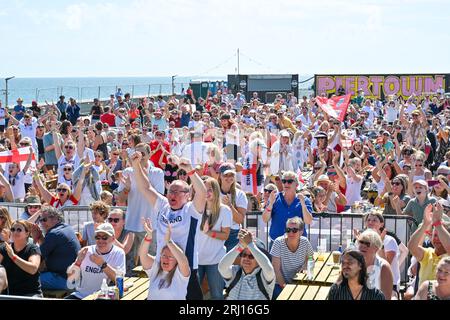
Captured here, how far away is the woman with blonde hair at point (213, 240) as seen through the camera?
7.75 meters

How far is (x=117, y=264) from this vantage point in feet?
25.0

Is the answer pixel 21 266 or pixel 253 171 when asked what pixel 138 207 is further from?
pixel 253 171

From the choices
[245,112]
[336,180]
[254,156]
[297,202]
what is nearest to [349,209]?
[336,180]

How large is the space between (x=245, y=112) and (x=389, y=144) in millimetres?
5706

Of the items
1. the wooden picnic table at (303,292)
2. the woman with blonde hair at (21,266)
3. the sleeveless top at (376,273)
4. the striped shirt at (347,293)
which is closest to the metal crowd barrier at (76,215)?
the woman with blonde hair at (21,266)

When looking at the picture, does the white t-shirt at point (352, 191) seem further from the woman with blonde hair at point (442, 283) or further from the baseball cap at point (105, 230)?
the woman with blonde hair at point (442, 283)

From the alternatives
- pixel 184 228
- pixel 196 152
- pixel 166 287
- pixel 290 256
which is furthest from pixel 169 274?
pixel 196 152

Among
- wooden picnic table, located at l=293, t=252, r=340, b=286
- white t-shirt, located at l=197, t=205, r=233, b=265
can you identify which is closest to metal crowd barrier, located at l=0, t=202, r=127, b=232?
white t-shirt, located at l=197, t=205, r=233, b=265

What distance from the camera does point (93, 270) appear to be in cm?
761

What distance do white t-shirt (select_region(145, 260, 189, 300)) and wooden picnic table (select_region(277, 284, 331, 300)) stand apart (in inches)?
35.6

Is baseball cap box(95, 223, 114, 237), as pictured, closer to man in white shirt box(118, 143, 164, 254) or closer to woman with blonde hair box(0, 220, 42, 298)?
woman with blonde hair box(0, 220, 42, 298)

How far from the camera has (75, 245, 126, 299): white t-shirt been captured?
299 inches

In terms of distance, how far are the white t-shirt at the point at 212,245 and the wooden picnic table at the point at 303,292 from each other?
0.90 meters
